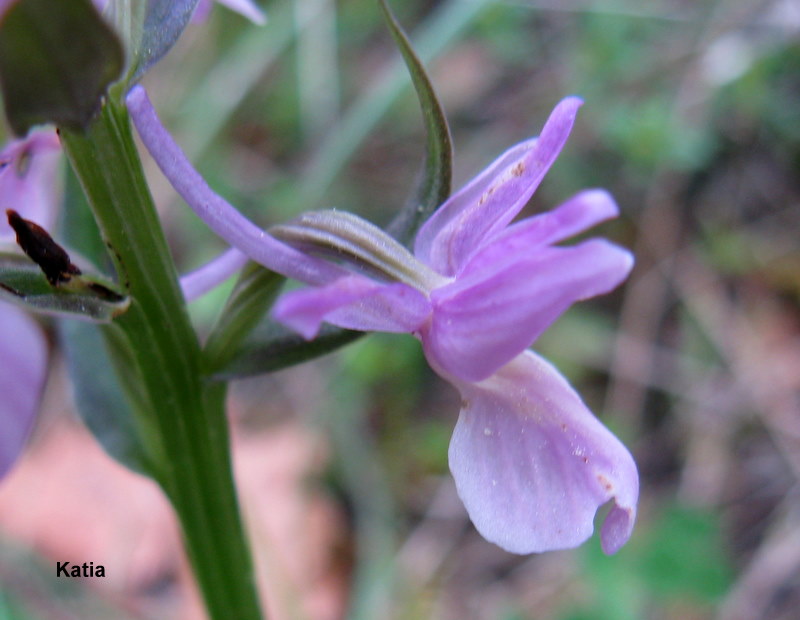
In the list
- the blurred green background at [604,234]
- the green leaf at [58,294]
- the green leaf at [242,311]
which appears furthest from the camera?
the blurred green background at [604,234]

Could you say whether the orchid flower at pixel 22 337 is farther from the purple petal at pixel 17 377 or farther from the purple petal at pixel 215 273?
the purple petal at pixel 215 273

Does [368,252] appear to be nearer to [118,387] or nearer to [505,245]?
[505,245]

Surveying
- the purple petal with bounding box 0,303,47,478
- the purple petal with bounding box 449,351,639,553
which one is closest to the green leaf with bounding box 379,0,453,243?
the purple petal with bounding box 449,351,639,553

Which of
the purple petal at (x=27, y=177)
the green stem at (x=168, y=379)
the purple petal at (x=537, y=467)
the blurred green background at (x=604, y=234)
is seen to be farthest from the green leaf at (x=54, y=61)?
the blurred green background at (x=604, y=234)

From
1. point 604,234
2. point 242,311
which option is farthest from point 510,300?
point 604,234

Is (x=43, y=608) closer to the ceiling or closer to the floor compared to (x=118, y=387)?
closer to the floor

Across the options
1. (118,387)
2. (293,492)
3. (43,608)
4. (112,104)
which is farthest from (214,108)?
(112,104)

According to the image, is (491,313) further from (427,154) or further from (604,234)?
(604,234)
